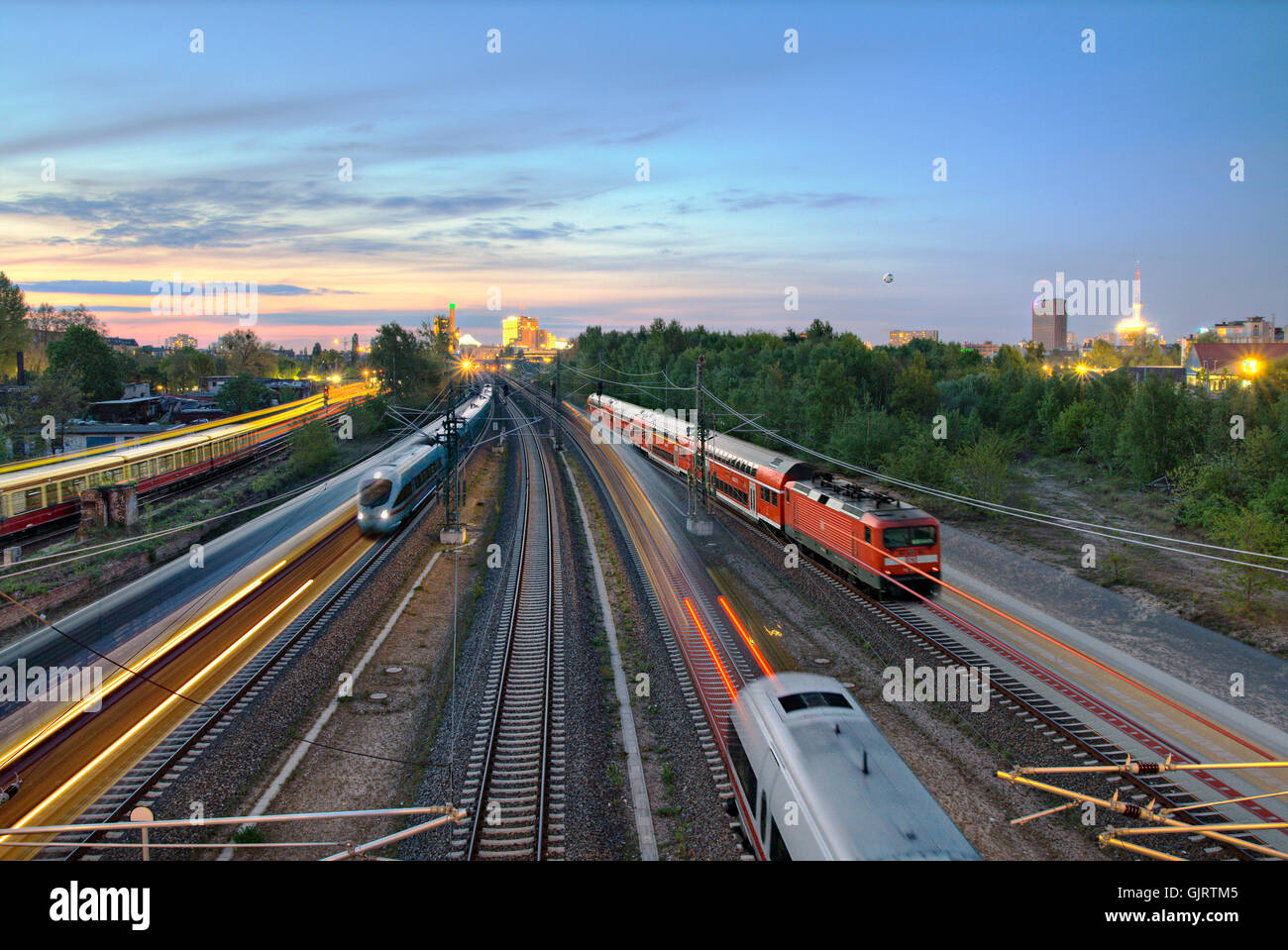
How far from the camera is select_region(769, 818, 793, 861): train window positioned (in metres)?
8.89

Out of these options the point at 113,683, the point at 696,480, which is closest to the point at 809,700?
the point at 113,683

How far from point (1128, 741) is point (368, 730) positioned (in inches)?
568

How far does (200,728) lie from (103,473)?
23051 millimetres

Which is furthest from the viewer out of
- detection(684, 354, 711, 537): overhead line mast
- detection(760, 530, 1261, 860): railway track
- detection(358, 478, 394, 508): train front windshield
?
detection(684, 354, 711, 537): overhead line mast

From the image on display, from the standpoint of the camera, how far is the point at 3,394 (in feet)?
173

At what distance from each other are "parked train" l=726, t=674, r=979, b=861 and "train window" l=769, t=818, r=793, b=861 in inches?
0.5

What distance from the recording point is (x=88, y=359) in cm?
7000

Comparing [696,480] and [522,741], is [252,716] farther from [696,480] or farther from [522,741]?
[696,480]

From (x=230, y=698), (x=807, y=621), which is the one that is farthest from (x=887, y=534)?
(x=230, y=698)

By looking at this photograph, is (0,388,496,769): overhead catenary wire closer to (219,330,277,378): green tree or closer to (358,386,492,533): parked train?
(358,386,492,533): parked train

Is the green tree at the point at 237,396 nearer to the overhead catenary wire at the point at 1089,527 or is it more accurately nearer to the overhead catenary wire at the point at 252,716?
the overhead catenary wire at the point at 1089,527

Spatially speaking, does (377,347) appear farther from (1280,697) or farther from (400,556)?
(1280,697)

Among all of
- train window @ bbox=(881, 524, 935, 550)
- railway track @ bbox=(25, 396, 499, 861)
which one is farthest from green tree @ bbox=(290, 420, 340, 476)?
train window @ bbox=(881, 524, 935, 550)

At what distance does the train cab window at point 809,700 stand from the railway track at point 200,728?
8.30 meters
